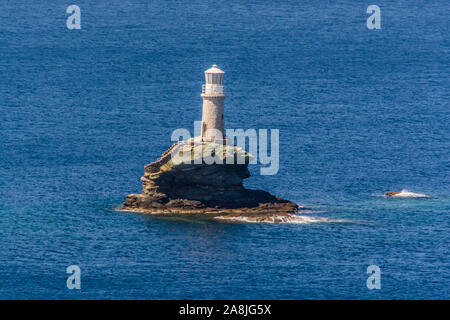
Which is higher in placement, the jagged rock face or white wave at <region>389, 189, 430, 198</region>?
white wave at <region>389, 189, 430, 198</region>

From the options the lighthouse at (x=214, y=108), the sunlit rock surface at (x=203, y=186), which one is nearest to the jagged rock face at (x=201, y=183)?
the sunlit rock surface at (x=203, y=186)

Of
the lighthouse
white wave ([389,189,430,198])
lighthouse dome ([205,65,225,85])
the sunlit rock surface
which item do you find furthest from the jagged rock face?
white wave ([389,189,430,198])

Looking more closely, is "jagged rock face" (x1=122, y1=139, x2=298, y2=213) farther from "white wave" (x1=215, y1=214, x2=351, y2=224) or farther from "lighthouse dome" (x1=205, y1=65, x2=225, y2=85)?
"lighthouse dome" (x1=205, y1=65, x2=225, y2=85)

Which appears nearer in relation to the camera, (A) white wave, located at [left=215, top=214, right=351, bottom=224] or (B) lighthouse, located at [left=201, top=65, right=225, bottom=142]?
(A) white wave, located at [left=215, top=214, right=351, bottom=224]

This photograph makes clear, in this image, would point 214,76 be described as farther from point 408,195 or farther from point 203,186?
point 408,195

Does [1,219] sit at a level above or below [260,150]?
below
